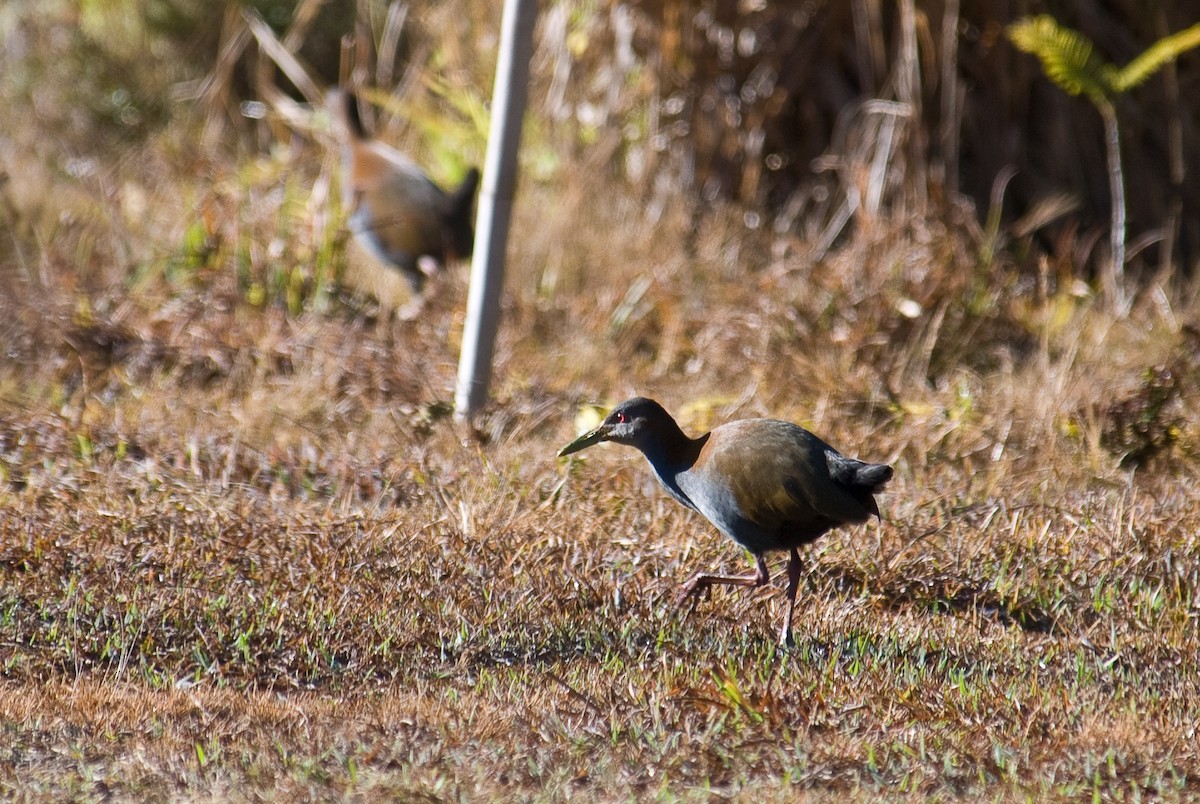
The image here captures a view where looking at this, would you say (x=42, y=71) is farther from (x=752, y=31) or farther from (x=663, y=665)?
(x=663, y=665)

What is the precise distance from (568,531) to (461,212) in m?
3.14

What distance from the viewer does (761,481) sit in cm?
434

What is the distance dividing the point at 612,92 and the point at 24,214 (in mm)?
3430

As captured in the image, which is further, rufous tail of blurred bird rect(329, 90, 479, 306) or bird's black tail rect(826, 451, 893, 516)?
rufous tail of blurred bird rect(329, 90, 479, 306)

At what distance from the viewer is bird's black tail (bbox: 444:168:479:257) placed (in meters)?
7.63

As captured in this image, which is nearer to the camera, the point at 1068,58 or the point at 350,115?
the point at 1068,58

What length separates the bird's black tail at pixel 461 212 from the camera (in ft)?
25.0

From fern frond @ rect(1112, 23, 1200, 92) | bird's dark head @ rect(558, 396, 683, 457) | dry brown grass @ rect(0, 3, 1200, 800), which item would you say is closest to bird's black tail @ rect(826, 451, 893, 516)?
dry brown grass @ rect(0, 3, 1200, 800)

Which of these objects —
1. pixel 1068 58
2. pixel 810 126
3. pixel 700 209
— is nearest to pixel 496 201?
pixel 700 209

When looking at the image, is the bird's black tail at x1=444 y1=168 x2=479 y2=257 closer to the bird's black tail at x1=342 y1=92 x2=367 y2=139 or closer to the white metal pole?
the bird's black tail at x1=342 y1=92 x2=367 y2=139

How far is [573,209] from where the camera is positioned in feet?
27.9

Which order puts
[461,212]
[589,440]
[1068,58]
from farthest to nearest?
[461,212] → [1068,58] → [589,440]

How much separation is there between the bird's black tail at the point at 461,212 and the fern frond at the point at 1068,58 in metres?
2.78

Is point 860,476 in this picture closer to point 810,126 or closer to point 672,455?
point 672,455
